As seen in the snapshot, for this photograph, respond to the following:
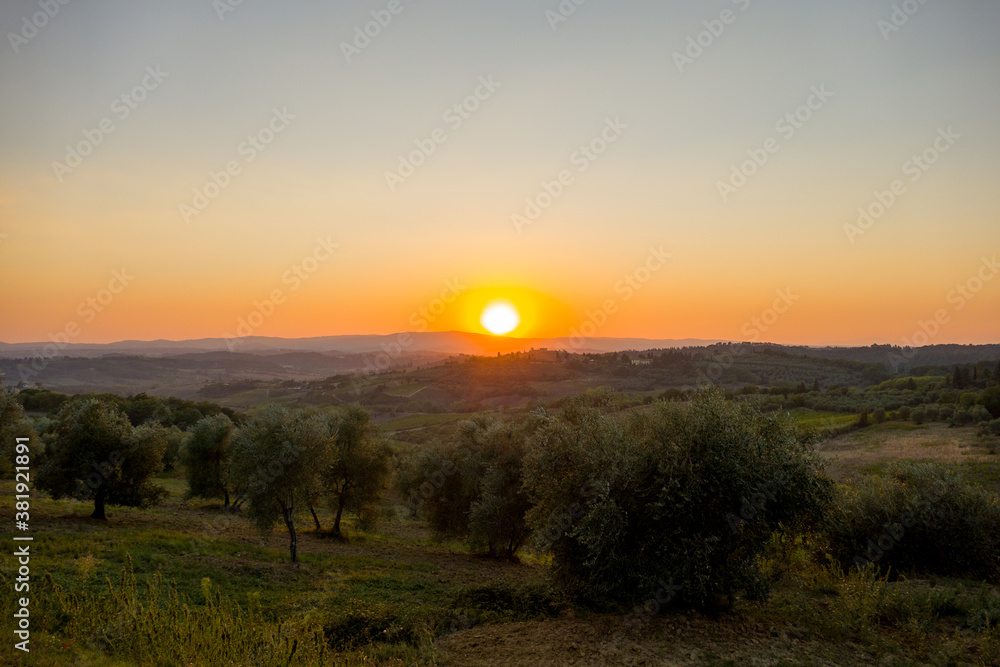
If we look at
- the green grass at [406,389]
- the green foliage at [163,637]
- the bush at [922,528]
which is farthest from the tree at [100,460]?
the green grass at [406,389]

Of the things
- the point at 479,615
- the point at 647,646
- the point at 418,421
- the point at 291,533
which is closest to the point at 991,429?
the point at 647,646

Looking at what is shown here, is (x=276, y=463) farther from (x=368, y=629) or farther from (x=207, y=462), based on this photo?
(x=207, y=462)

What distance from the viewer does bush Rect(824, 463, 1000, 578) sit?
57.0 ft

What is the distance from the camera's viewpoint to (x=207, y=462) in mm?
41812

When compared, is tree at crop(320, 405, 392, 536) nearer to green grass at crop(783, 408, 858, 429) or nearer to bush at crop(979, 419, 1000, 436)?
green grass at crop(783, 408, 858, 429)

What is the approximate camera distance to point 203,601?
55.8 feet

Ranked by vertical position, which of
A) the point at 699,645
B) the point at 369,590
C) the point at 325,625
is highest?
the point at 699,645

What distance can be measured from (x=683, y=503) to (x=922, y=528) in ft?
37.8

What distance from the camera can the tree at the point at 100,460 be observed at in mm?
29266

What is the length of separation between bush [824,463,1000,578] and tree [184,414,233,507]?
4239cm

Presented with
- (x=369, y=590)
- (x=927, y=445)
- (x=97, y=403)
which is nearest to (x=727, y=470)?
(x=369, y=590)

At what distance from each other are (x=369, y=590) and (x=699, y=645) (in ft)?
44.3

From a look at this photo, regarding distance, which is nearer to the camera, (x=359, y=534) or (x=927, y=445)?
(x=359, y=534)

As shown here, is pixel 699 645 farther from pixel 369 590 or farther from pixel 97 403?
pixel 97 403
